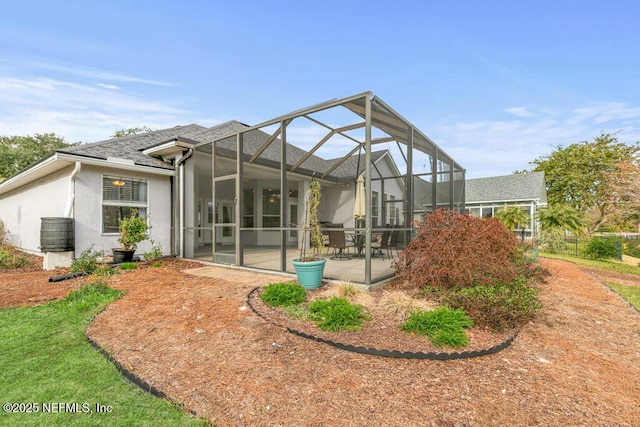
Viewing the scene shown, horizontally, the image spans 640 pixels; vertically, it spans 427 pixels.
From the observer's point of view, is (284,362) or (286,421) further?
(284,362)

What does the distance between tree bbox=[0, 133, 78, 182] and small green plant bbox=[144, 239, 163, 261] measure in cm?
2480

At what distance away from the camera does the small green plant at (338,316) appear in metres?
3.44

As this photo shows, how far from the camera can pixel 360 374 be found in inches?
101

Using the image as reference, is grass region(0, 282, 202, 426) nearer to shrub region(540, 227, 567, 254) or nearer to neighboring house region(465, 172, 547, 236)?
shrub region(540, 227, 567, 254)

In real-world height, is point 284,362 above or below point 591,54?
below

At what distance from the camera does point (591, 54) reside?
963 centimetres

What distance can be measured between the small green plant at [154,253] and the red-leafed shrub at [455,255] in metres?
6.89

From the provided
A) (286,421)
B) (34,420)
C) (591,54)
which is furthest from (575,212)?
(34,420)

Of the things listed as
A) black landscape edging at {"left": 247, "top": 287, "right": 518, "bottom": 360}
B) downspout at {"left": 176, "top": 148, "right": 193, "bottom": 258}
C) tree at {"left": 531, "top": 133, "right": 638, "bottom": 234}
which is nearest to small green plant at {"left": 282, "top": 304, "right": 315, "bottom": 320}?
black landscape edging at {"left": 247, "top": 287, "right": 518, "bottom": 360}

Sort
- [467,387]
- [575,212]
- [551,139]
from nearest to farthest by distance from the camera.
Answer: [467,387] < [575,212] < [551,139]

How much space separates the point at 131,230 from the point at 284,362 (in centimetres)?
658

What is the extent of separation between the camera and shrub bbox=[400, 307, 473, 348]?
3068 millimetres

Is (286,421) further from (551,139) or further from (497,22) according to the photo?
(551,139)

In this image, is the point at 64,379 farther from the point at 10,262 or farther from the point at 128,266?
the point at 10,262
